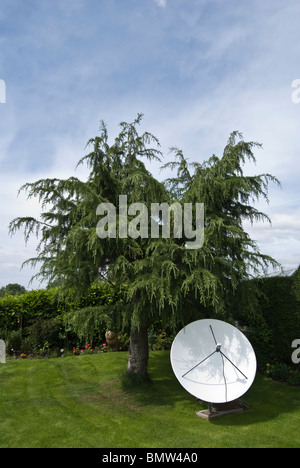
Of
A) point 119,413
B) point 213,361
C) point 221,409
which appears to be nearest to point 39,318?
point 119,413

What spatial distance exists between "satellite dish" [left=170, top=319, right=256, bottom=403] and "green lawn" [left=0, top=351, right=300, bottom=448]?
52 cm

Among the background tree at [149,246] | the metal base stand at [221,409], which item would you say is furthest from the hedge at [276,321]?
the metal base stand at [221,409]

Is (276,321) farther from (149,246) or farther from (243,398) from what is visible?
(149,246)

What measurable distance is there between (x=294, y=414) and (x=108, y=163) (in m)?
6.32

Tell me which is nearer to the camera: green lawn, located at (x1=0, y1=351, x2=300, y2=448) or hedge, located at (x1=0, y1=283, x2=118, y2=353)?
green lawn, located at (x1=0, y1=351, x2=300, y2=448)

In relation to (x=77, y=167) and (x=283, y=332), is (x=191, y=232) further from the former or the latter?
(x=283, y=332)

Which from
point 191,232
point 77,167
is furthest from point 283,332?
point 77,167

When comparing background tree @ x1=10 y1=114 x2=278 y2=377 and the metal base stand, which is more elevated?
background tree @ x1=10 y1=114 x2=278 y2=377

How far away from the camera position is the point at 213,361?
19.1 ft

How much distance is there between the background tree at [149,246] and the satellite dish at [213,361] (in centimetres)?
41

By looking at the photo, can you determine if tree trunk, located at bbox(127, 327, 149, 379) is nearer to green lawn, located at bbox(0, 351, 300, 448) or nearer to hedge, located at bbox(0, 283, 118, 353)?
green lawn, located at bbox(0, 351, 300, 448)

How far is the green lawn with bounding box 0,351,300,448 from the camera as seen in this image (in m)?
4.41

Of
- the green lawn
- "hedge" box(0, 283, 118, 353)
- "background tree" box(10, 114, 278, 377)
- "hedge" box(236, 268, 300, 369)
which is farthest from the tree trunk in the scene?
"hedge" box(0, 283, 118, 353)

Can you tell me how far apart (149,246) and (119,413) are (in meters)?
3.05
